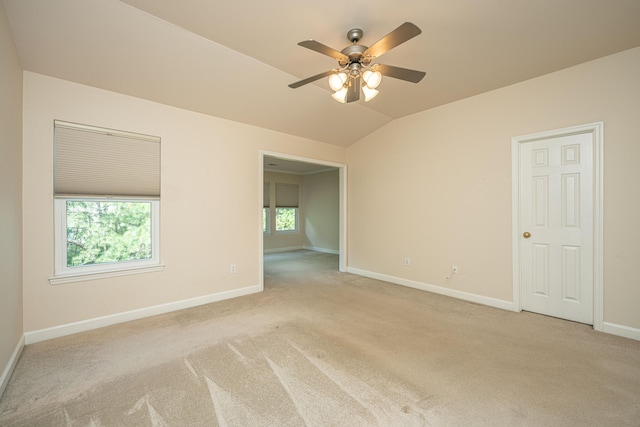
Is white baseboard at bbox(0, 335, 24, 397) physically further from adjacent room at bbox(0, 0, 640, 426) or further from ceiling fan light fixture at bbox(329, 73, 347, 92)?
ceiling fan light fixture at bbox(329, 73, 347, 92)

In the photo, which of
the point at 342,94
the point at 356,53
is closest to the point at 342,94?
the point at 342,94

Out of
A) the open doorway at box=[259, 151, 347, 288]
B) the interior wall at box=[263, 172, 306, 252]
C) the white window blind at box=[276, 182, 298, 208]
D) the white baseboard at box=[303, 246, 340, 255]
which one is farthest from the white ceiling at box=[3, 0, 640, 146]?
the white baseboard at box=[303, 246, 340, 255]

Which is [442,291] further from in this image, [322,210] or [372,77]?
[322,210]

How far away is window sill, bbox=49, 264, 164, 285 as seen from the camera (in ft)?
8.82

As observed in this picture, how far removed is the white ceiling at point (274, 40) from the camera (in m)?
2.13

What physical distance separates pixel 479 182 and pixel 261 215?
3.16 meters

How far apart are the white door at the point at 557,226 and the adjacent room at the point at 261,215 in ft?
0.07

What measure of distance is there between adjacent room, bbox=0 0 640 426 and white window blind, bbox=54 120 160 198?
2 cm

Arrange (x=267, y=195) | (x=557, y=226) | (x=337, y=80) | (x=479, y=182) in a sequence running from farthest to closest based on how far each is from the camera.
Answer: (x=267, y=195) < (x=479, y=182) < (x=557, y=226) < (x=337, y=80)

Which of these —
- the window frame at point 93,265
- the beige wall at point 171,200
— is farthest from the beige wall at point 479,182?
the window frame at point 93,265

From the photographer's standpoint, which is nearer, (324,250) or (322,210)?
(324,250)

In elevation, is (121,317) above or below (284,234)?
below

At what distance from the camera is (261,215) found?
4.30m

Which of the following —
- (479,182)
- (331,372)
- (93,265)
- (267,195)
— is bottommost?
(331,372)
